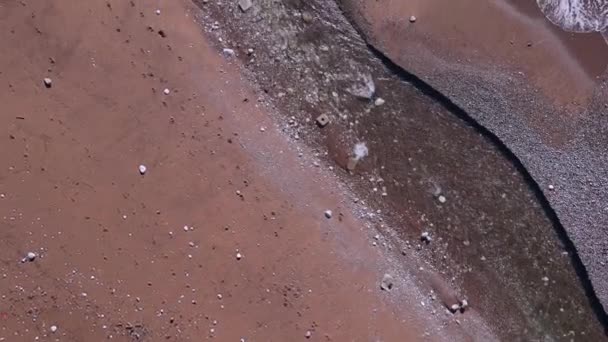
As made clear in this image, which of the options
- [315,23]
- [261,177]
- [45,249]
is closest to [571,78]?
[315,23]

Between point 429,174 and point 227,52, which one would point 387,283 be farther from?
point 227,52

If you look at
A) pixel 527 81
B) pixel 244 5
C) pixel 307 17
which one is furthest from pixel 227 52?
pixel 527 81

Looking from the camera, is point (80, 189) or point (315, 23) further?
point (315, 23)

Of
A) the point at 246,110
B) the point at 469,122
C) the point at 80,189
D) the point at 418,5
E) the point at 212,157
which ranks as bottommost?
the point at 80,189

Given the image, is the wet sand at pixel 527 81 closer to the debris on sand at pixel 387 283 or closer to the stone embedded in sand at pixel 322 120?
the stone embedded in sand at pixel 322 120

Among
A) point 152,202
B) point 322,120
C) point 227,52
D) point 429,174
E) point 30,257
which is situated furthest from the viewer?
point 429,174

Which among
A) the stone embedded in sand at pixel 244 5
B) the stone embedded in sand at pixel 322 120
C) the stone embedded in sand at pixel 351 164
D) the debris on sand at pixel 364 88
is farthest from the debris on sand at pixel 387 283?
the stone embedded in sand at pixel 244 5

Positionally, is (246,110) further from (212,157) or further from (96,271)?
(96,271)
